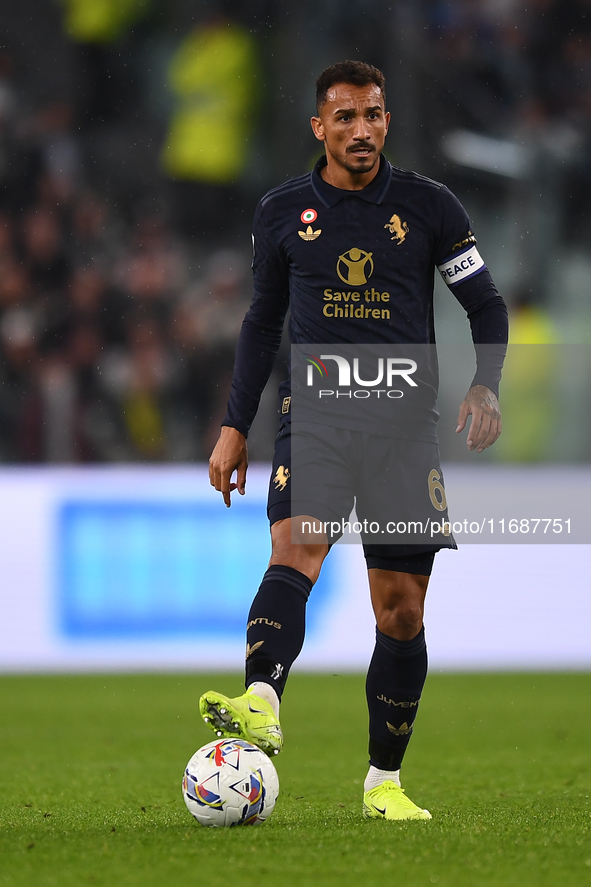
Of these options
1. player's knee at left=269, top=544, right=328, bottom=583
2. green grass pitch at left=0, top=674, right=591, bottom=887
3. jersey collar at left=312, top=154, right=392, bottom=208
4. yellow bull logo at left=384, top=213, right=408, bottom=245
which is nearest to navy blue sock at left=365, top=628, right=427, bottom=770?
green grass pitch at left=0, top=674, right=591, bottom=887

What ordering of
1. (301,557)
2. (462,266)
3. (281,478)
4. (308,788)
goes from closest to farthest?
(301,557)
(281,478)
(462,266)
(308,788)

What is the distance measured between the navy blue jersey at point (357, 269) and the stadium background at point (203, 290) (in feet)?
12.3

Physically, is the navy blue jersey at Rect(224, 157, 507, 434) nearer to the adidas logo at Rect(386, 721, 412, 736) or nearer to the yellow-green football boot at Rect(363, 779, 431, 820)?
the adidas logo at Rect(386, 721, 412, 736)

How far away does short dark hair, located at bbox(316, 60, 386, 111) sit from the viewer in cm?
338

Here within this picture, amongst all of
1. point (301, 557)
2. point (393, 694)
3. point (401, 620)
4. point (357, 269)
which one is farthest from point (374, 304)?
point (393, 694)

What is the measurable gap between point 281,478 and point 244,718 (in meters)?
0.69

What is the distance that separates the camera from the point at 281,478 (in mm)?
3285

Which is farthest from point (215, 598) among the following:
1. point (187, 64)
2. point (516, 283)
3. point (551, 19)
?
point (551, 19)

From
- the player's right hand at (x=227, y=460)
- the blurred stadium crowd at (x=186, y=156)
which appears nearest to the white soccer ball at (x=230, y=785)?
the player's right hand at (x=227, y=460)

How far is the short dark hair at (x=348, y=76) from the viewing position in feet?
11.1

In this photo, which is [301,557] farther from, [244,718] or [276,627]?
[244,718]

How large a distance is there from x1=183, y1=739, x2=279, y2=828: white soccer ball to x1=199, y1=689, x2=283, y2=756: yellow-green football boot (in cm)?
12

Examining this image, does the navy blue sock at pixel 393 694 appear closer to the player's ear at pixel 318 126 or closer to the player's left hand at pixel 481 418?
the player's left hand at pixel 481 418

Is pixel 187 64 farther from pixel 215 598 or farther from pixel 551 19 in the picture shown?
pixel 215 598
